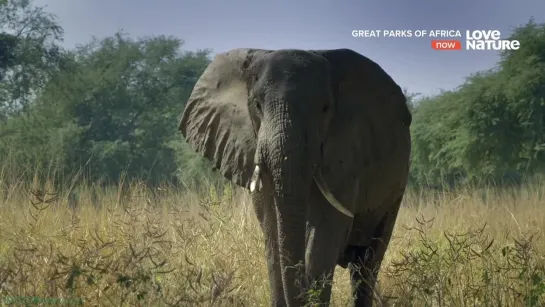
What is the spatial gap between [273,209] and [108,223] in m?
2.62

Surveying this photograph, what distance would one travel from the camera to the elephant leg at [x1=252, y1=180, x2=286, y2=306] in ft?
15.2

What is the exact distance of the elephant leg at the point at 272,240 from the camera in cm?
463

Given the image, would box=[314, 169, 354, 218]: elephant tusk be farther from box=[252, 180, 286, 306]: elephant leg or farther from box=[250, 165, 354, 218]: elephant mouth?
box=[252, 180, 286, 306]: elephant leg

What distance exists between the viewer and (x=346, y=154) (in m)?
4.50

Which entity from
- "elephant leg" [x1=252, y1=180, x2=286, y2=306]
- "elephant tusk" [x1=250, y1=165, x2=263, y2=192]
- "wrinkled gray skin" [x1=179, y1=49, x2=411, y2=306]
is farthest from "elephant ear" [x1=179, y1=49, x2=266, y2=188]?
"elephant tusk" [x1=250, y1=165, x2=263, y2=192]

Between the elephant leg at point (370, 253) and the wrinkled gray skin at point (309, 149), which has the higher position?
the wrinkled gray skin at point (309, 149)

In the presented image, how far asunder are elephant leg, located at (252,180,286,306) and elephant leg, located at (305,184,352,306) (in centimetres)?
30

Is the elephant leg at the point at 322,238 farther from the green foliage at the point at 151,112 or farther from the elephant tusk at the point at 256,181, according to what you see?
the green foliage at the point at 151,112

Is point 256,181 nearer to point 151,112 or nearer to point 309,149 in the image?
point 309,149

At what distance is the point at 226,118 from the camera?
4.96m

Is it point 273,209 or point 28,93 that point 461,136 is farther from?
point 28,93

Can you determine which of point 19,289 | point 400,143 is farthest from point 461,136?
point 19,289

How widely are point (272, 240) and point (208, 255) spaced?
2.14 m

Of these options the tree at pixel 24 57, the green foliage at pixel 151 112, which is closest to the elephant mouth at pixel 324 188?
the green foliage at pixel 151 112
